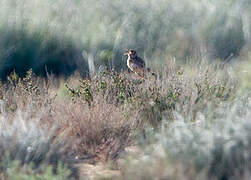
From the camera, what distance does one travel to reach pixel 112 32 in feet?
36.1

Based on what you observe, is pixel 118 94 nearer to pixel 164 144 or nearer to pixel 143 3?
pixel 164 144

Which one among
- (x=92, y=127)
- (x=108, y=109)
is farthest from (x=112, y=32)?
(x=92, y=127)

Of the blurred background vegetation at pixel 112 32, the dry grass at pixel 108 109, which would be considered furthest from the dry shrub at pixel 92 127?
the blurred background vegetation at pixel 112 32

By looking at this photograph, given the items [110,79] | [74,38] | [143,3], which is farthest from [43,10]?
[110,79]

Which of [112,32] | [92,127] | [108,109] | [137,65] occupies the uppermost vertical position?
[112,32]

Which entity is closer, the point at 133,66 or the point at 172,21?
the point at 133,66

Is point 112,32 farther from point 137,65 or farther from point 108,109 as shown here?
point 108,109

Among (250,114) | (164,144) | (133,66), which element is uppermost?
(133,66)

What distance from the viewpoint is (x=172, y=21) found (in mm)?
11070

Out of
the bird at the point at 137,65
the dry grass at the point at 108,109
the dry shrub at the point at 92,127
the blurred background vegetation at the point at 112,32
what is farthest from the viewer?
the blurred background vegetation at the point at 112,32

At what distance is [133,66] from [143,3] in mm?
3904

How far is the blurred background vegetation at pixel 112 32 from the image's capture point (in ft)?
32.0

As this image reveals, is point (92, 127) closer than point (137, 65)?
Yes

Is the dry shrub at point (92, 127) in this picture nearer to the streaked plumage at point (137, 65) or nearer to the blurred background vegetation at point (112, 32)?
the streaked plumage at point (137, 65)
